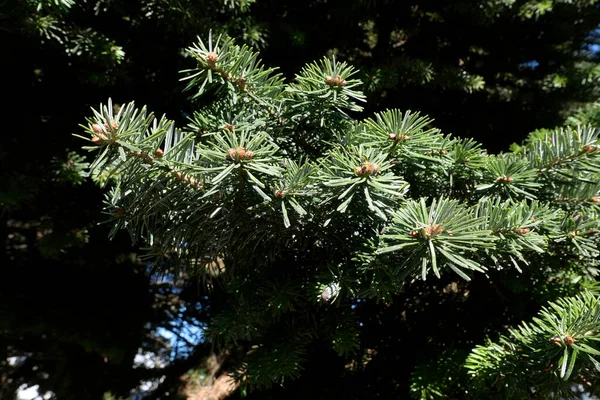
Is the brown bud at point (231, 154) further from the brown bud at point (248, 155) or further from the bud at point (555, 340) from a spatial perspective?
the bud at point (555, 340)

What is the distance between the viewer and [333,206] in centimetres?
74

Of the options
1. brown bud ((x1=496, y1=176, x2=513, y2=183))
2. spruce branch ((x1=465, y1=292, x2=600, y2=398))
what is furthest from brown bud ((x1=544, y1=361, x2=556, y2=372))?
brown bud ((x1=496, y1=176, x2=513, y2=183))

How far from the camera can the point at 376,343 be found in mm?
1289

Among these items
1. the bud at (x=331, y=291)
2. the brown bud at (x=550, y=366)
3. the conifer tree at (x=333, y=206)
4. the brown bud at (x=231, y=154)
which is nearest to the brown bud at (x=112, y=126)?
the conifer tree at (x=333, y=206)

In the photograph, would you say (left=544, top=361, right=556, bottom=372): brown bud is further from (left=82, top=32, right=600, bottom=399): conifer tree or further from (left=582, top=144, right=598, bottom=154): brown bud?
(left=582, top=144, right=598, bottom=154): brown bud

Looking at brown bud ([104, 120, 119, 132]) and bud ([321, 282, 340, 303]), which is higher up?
brown bud ([104, 120, 119, 132])

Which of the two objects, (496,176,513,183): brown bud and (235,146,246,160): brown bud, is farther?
(496,176,513,183): brown bud

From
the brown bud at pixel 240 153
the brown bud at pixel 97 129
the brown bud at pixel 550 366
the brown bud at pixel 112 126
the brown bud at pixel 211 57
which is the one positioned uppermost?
the brown bud at pixel 211 57

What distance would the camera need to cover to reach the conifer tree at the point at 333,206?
0.63 meters

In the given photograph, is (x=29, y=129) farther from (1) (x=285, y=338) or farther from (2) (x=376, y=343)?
(2) (x=376, y=343)

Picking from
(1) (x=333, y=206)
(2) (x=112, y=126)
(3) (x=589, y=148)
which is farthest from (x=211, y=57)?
(3) (x=589, y=148)

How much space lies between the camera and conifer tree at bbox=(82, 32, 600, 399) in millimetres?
631

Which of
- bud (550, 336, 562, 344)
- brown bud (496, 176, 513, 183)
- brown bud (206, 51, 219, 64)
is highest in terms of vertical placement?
brown bud (206, 51, 219, 64)

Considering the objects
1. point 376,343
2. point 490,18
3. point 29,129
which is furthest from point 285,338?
point 490,18
